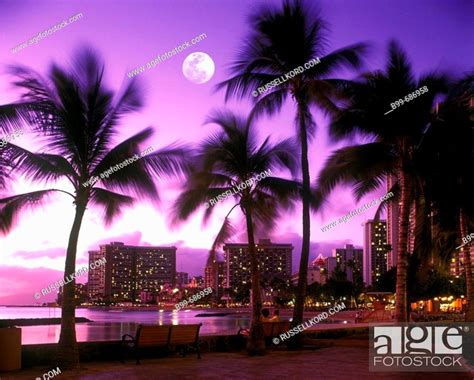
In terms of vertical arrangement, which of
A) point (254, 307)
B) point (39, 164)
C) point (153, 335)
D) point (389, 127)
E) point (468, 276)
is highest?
point (389, 127)

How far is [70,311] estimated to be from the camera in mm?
12305

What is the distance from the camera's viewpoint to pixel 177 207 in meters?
16.2

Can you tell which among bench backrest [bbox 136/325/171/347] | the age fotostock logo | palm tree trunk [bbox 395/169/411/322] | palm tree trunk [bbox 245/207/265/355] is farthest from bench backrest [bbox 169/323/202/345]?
palm tree trunk [bbox 395/169/411/322]

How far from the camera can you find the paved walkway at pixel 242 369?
10977 millimetres

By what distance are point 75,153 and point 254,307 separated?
6.04 m

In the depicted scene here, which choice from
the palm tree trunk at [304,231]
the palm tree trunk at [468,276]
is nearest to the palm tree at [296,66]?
the palm tree trunk at [304,231]

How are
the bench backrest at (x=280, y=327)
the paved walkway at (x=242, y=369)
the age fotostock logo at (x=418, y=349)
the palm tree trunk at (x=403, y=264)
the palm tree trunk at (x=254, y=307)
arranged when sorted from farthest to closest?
the palm tree trunk at (x=403, y=264), the bench backrest at (x=280, y=327), the palm tree trunk at (x=254, y=307), the age fotostock logo at (x=418, y=349), the paved walkway at (x=242, y=369)

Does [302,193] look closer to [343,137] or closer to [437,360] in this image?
[343,137]

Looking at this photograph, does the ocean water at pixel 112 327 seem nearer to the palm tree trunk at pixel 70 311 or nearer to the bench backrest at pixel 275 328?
the bench backrest at pixel 275 328

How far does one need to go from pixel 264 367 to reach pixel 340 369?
1.54 meters

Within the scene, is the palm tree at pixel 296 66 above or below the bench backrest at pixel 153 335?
above

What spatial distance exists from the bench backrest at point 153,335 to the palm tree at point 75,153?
1.58m

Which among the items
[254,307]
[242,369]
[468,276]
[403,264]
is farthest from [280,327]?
[468,276]

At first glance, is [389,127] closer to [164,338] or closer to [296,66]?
[296,66]
